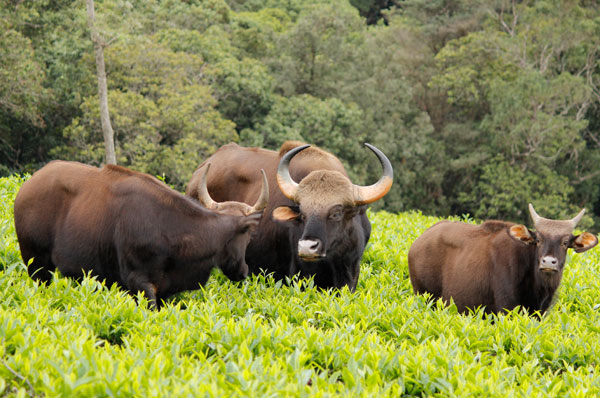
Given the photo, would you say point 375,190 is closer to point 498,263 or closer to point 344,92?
point 498,263

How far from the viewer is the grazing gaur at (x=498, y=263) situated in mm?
7512

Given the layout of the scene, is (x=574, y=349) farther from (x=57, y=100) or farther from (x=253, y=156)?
(x=57, y=100)

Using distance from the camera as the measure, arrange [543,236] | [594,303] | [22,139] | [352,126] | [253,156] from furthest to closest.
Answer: [352,126] < [22,139] < [253,156] < [594,303] < [543,236]

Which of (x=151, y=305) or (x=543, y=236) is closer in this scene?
(x=151, y=305)

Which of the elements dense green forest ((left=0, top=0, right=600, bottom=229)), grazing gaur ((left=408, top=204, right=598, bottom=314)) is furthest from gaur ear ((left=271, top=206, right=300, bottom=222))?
dense green forest ((left=0, top=0, right=600, bottom=229))

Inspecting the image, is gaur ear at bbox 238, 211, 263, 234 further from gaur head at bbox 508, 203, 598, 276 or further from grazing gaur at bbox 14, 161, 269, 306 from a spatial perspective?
gaur head at bbox 508, 203, 598, 276

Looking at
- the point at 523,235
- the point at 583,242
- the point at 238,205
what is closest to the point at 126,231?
the point at 238,205

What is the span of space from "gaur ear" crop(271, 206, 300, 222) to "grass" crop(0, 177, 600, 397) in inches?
27.4

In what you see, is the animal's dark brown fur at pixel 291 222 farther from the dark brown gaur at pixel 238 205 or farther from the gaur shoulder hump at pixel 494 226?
the gaur shoulder hump at pixel 494 226

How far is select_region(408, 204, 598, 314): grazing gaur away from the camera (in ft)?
24.6

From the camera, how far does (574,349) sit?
6023 mm

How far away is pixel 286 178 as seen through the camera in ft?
25.9

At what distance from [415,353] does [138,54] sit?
87.6 ft

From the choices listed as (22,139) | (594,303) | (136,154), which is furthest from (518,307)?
(22,139)
